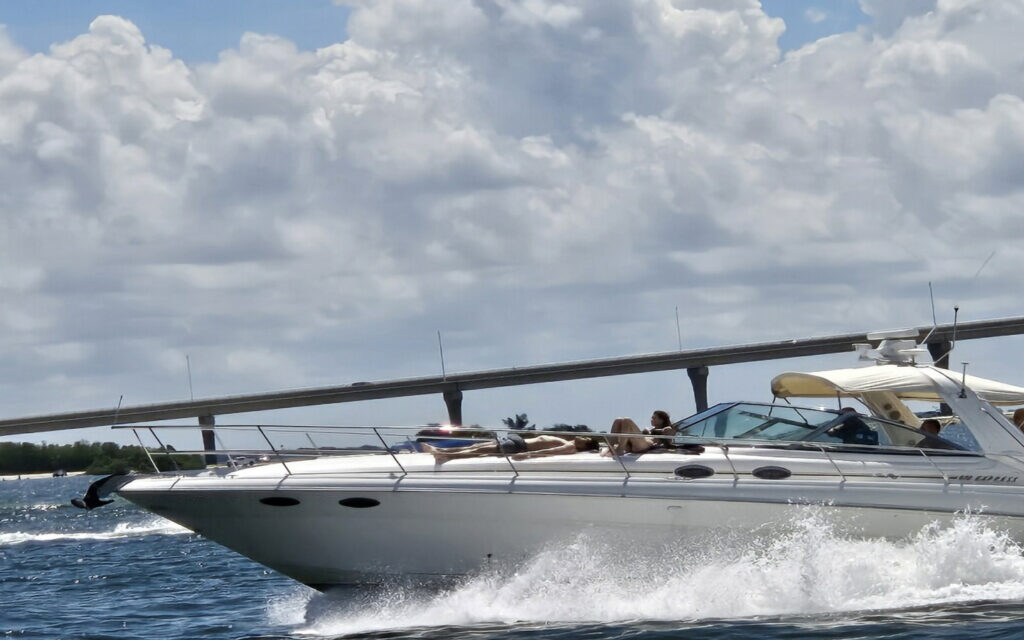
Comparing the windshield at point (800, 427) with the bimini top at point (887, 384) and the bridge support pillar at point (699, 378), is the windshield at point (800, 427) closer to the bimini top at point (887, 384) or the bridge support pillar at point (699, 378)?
the bimini top at point (887, 384)

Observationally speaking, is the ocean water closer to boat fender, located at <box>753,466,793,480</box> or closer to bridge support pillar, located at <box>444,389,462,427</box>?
boat fender, located at <box>753,466,793,480</box>

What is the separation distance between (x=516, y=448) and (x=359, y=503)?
1.49 metres

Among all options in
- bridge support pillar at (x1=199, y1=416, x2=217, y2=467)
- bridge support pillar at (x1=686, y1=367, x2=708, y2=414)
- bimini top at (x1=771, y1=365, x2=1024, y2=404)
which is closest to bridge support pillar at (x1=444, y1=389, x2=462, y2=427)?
bridge support pillar at (x1=686, y1=367, x2=708, y2=414)

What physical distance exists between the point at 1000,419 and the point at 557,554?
4344 mm

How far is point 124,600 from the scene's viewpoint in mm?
15461

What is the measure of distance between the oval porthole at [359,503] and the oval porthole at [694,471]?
101 inches

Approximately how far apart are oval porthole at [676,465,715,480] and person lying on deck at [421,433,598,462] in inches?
40.5

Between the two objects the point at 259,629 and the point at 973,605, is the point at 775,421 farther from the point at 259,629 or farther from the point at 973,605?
the point at 259,629

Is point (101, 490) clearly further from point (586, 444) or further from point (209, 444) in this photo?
point (586, 444)

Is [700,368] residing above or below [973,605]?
above

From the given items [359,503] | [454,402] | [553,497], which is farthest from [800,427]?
[454,402]

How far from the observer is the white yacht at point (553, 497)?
442 inches

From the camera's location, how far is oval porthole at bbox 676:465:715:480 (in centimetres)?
1139

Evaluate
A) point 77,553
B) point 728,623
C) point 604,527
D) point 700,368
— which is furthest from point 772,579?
point 700,368
